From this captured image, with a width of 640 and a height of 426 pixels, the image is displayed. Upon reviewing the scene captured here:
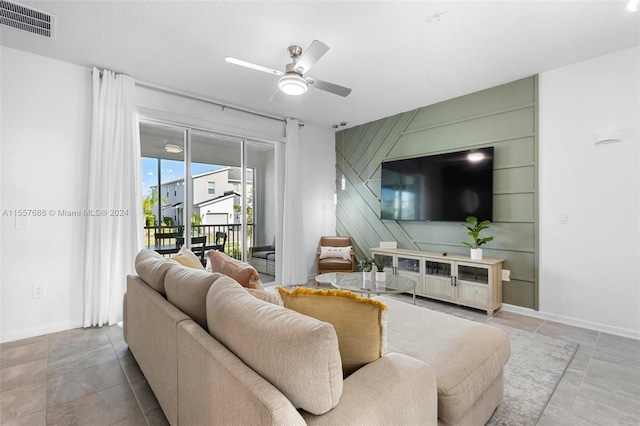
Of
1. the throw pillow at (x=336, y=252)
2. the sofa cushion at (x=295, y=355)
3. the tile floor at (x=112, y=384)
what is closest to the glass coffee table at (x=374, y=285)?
the tile floor at (x=112, y=384)

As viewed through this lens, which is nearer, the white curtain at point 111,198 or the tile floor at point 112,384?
the tile floor at point 112,384

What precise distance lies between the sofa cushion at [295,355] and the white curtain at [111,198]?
2923 millimetres

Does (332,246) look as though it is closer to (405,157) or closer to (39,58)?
(405,157)

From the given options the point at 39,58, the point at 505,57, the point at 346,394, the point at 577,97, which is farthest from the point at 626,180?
the point at 39,58

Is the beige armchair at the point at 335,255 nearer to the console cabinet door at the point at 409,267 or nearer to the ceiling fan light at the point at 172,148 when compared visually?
the console cabinet door at the point at 409,267

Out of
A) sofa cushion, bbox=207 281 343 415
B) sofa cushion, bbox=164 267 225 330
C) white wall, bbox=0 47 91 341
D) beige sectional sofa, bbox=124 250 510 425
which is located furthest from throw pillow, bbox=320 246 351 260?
sofa cushion, bbox=207 281 343 415

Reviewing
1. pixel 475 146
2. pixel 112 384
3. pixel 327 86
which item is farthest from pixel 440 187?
pixel 112 384

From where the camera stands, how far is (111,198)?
3.26 m

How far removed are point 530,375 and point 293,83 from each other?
294 cm

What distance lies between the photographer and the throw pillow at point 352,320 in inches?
44.7

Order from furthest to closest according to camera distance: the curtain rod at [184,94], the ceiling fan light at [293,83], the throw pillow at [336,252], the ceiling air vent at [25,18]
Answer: the throw pillow at [336,252], the curtain rod at [184,94], the ceiling fan light at [293,83], the ceiling air vent at [25,18]

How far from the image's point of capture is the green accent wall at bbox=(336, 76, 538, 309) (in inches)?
137

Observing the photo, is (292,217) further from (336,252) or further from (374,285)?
(374,285)

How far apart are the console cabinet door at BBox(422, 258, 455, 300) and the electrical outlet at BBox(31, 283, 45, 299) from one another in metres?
4.26
